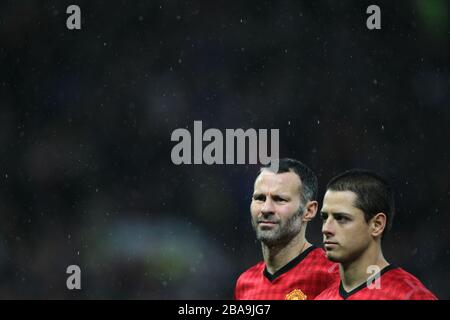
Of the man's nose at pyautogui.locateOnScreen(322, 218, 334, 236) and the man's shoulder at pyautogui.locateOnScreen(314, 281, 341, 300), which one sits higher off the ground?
the man's nose at pyautogui.locateOnScreen(322, 218, 334, 236)

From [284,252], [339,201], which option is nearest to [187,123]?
[284,252]

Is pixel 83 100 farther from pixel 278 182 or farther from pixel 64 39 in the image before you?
pixel 278 182

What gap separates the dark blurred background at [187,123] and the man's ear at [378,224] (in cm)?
390

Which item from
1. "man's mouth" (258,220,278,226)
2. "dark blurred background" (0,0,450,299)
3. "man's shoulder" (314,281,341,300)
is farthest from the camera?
"dark blurred background" (0,0,450,299)

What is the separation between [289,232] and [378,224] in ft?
2.22

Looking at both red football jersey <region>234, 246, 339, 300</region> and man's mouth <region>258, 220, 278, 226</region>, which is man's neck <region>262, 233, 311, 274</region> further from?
man's mouth <region>258, 220, 278, 226</region>

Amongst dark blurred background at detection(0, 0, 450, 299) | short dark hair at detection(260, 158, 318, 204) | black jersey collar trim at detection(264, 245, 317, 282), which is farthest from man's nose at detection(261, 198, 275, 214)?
dark blurred background at detection(0, 0, 450, 299)

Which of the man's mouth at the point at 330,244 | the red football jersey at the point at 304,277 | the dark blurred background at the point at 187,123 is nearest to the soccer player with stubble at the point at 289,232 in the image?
the red football jersey at the point at 304,277

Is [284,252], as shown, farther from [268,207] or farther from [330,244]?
[330,244]

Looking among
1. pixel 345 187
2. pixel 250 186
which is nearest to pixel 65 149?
pixel 250 186

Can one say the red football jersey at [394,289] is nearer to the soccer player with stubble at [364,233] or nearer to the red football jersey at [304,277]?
the soccer player with stubble at [364,233]

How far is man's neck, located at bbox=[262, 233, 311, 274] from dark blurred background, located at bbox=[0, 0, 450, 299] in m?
3.21

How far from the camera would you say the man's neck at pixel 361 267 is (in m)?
3.99

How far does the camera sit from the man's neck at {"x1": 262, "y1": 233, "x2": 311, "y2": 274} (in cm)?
459
